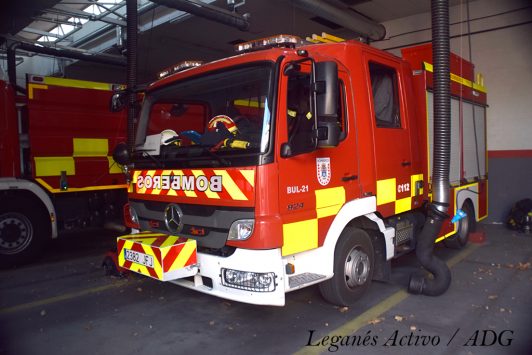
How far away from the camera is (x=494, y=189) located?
8.36 m

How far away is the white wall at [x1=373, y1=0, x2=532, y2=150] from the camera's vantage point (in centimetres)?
780

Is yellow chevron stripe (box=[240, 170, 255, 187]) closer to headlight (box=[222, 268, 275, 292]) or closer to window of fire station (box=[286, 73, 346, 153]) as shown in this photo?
window of fire station (box=[286, 73, 346, 153])

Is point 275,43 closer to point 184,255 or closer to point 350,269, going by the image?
point 184,255

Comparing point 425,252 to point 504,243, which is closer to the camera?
point 425,252

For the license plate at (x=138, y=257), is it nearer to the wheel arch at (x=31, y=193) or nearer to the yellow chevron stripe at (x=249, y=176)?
the yellow chevron stripe at (x=249, y=176)

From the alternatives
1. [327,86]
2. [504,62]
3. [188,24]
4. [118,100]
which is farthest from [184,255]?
[188,24]

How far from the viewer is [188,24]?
989 cm

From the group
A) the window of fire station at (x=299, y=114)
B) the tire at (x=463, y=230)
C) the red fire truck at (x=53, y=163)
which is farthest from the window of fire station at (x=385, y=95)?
the red fire truck at (x=53, y=163)

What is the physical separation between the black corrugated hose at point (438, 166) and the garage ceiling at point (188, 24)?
14.0 ft

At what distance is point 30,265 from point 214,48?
26.8 ft

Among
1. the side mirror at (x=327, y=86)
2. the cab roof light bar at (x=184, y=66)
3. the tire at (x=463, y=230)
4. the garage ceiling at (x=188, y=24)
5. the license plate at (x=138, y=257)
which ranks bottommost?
the tire at (x=463, y=230)

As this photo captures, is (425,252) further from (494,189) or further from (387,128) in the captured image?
(494,189)

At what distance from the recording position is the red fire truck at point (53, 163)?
5785 millimetres

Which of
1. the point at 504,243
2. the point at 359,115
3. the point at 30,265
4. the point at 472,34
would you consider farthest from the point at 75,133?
the point at 472,34
